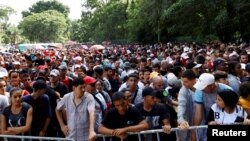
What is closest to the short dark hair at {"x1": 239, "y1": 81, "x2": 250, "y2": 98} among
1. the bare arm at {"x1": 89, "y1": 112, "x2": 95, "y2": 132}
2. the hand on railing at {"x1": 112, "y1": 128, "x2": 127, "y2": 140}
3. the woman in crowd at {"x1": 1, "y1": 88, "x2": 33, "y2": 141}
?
the hand on railing at {"x1": 112, "y1": 128, "x2": 127, "y2": 140}

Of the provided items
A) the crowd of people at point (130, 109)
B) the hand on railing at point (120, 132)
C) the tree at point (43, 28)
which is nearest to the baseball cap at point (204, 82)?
the crowd of people at point (130, 109)

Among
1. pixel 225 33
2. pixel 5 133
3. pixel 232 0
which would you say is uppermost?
pixel 232 0

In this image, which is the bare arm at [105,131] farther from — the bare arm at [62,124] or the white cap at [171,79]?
the white cap at [171,79]

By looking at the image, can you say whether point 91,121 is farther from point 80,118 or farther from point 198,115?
point 198,115

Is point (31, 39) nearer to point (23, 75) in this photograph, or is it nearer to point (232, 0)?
point (232, 0)

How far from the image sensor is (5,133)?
633 centimetres

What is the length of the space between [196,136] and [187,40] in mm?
32798

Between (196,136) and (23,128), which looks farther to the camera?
(23,128)

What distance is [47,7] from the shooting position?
136875mm

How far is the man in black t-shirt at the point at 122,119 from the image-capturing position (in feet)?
18.4

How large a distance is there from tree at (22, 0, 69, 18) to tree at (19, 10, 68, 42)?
89.2ft

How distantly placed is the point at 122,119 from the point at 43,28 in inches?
4084

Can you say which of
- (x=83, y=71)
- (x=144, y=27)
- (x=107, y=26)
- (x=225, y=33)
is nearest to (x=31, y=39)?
(x=107, y=26)

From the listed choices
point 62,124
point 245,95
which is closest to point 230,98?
point 245,95
